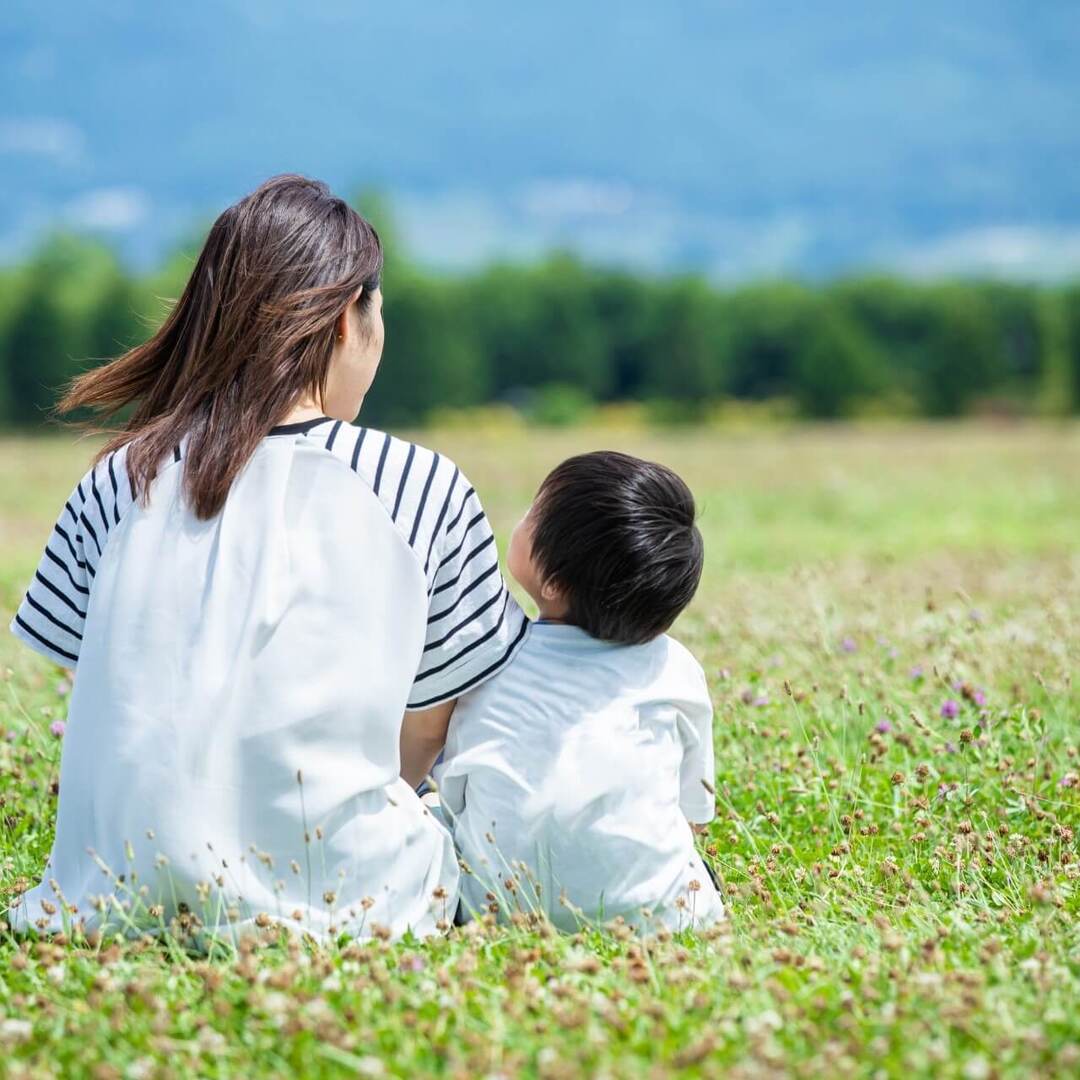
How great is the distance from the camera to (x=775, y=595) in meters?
7.02

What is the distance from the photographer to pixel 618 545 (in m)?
3.22

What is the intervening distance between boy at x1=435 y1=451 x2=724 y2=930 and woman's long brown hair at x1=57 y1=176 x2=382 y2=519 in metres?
0.70

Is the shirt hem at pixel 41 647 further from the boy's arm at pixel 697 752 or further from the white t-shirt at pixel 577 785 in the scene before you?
the boy's arm at pixel 697 752

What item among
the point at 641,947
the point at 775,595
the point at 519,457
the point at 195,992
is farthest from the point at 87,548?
the point at 519,457

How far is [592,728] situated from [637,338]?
68766 millimetres

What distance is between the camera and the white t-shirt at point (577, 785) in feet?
10.4

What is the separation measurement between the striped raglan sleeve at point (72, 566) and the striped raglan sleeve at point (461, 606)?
27.9 inches

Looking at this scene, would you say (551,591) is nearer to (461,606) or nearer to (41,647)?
(461,606)

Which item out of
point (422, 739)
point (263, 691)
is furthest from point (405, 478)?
point (422, 739)

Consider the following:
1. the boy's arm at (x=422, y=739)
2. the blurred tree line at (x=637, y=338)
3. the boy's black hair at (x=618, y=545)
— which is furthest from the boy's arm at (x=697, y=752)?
the blurred tree line at (x=637, y=338)

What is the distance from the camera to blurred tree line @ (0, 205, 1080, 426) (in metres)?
47.8

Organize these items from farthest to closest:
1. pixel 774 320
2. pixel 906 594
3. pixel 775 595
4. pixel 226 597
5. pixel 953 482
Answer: pixel 774 320, pixel 953 482, pixel 906 594, pixel 775 595, pixel 226 597

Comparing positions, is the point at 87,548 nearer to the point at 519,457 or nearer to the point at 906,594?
the point at 906,594

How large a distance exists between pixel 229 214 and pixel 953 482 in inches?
619
